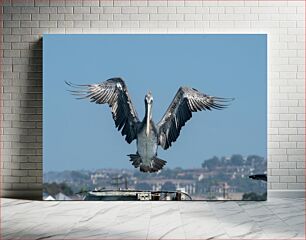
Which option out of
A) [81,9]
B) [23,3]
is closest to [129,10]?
[81,9]

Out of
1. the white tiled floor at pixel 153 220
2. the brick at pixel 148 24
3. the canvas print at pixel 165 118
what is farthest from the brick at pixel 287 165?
the brick at pixel 148 24

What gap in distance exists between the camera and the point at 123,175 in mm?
7109

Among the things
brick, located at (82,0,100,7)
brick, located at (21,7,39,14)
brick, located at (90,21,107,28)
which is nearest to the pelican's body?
brick, located at (90,21,107,28)

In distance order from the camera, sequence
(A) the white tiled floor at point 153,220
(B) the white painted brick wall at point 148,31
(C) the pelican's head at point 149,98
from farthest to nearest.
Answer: (B) the white painted brick wall at point 148,31
(C) the pelican's head at point 149,98
(A) the white tiled floor at point 153,220

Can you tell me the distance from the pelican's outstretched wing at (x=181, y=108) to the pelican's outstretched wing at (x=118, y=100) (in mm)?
307

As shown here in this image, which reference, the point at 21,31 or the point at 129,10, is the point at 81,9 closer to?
the point at 129,10

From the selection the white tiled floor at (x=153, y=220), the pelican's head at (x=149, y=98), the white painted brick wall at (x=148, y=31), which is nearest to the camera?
the white tiled floor at (x=153, y=220)

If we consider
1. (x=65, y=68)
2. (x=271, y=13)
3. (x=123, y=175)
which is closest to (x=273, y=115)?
(x=271, y=13)

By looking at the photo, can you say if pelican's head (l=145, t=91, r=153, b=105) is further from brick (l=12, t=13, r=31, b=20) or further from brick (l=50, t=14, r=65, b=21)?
brick (l=12, t=13, r=31, b=20)

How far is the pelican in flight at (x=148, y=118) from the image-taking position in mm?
7102

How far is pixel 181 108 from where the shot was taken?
7.10 meters

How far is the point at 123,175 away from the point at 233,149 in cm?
121

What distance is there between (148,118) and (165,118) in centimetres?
18

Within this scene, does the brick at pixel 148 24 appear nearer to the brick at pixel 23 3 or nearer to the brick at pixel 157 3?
the brick at pixel 157 3
